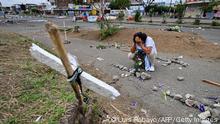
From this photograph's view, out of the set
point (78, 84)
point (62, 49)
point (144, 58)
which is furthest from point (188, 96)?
point (62, 49)

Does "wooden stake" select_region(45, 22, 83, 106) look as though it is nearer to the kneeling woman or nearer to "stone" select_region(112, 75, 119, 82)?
"stone" select_region(112, 75, 119, 82)

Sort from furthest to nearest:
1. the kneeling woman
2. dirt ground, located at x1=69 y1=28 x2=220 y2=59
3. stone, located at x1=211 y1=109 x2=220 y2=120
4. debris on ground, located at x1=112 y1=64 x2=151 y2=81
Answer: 1. dirt ground, located at x1=69 y1=28 x2=220 y2=59
2. the kneeling woman
3. debris on ground, located at x1=112 y1=64 x2=151 y2=81
4. stone, located at x1=211 y1=109 x2=220 y2=120

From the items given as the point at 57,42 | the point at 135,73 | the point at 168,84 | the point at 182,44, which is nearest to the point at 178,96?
the point at 168,84

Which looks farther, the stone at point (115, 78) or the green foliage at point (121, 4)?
the green foliage at point (121, 4)

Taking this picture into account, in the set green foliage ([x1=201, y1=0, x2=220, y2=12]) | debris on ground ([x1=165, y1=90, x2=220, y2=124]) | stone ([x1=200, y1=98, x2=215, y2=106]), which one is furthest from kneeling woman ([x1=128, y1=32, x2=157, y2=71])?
green foliage ([x1=201, y1=0, x2=220, y2=12])

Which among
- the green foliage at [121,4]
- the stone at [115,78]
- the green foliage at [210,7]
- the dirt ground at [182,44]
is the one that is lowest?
the stone at [115,78]

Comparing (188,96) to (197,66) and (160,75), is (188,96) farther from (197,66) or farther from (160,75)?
(197,66)

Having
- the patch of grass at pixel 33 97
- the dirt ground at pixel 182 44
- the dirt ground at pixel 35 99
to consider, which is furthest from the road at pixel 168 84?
the patch of grass at pixel 33 97

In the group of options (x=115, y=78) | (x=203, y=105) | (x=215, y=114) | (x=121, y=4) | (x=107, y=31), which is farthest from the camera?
(x=121, y=4)

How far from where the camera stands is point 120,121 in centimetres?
273

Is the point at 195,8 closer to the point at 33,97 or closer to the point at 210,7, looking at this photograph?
the point at 210,7

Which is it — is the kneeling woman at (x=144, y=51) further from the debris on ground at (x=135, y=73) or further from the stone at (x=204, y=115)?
the stone at (x=204, y=115)

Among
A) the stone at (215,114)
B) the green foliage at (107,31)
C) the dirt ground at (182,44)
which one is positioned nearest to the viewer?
the stone at (215,114)

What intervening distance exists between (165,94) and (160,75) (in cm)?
129
